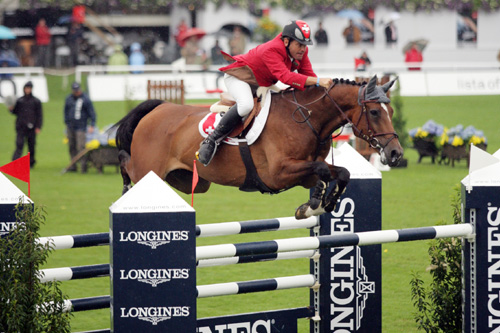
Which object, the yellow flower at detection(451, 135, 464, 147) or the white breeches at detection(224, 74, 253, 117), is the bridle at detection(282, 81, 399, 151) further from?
the yellow flower at detection(451, 135, 464, 147)

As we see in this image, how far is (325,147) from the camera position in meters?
5.70

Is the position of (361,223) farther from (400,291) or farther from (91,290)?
(91,290)

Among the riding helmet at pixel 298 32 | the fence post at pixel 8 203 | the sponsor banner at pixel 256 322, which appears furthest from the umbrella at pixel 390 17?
the fence post at pixel 8 203

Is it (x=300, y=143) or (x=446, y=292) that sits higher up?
(x=300, y=143)

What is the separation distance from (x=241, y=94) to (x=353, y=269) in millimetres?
1461

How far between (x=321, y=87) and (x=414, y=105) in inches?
660

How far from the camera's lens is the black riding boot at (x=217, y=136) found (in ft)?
18.4

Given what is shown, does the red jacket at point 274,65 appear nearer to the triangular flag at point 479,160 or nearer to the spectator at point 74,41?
the triangular flag at point 479,160

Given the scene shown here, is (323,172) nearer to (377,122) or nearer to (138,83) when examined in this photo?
(377,122)

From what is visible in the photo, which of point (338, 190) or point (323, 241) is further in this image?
point (338, 190)

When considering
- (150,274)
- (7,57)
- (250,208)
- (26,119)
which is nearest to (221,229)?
(150,274)

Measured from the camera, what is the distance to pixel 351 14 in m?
28.5

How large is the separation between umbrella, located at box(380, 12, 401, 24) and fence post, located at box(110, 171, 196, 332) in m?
24.5

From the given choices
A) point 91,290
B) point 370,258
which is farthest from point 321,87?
point 91,290
